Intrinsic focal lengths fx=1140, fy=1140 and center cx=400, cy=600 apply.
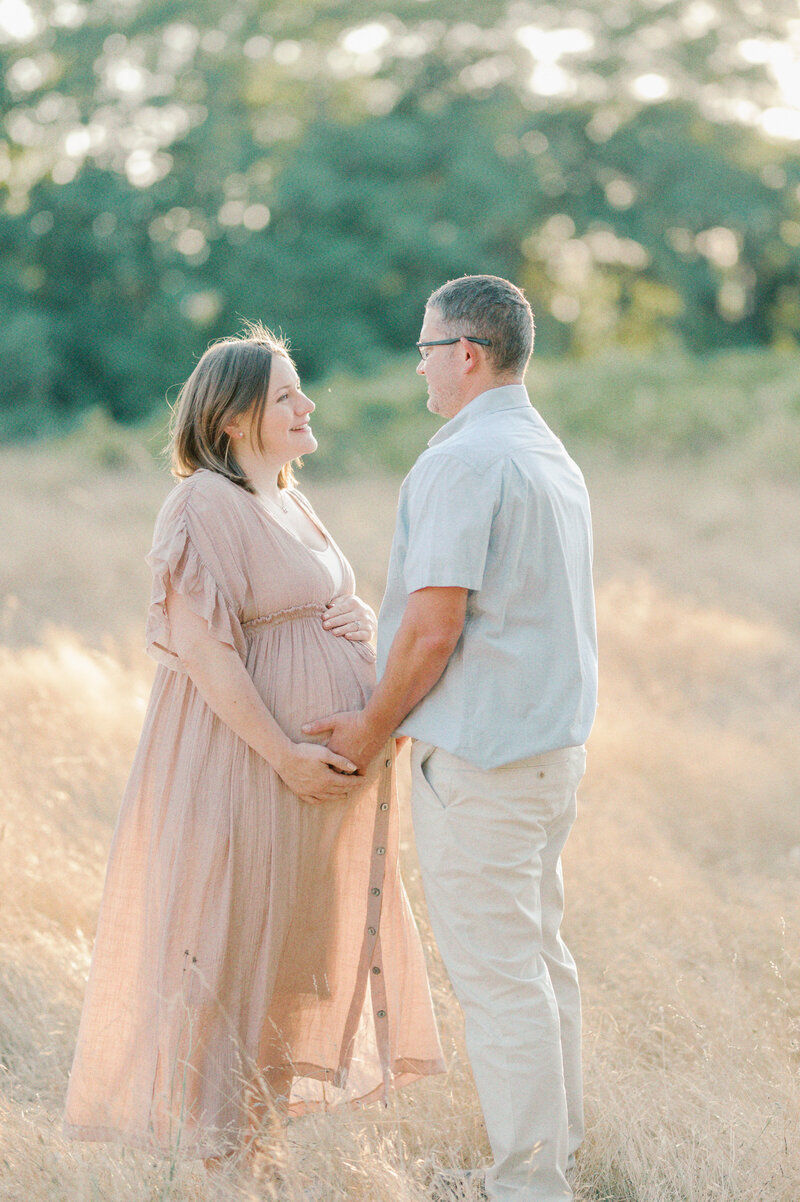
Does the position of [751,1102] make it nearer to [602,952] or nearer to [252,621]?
[602,952]

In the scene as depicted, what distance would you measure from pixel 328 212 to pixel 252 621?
21.6 metres

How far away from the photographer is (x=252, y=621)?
102 inches

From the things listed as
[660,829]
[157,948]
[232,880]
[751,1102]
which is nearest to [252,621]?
[232,880]

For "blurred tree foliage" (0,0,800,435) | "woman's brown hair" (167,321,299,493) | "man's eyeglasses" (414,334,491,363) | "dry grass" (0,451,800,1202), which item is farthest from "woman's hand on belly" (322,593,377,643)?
"blurred tree foliage" (0,0,800,435)

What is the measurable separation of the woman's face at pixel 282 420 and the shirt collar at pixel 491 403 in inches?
15.3

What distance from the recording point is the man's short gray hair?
7.82ft

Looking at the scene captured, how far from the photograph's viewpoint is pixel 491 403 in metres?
2.43

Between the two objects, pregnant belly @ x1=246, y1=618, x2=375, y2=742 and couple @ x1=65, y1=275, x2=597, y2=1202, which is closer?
couple @ x1=65, y1=275, x2=597, y2=1202

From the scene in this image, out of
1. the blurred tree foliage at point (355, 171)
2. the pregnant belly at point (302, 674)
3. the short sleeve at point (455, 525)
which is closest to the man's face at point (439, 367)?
the short sleeve at point (455, 525)

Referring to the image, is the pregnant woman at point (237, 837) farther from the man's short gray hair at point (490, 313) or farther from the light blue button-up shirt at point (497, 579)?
the man's short gray hair at point (490, 313)

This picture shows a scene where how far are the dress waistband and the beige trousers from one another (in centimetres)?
45

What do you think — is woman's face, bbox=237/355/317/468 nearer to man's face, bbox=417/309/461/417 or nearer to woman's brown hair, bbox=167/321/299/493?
woman's brown hair, bbox=167/321/299/493

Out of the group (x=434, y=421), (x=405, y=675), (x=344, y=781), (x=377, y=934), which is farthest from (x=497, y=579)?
(x=434, y=421)

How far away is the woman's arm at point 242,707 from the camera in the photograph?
2.46 metres
